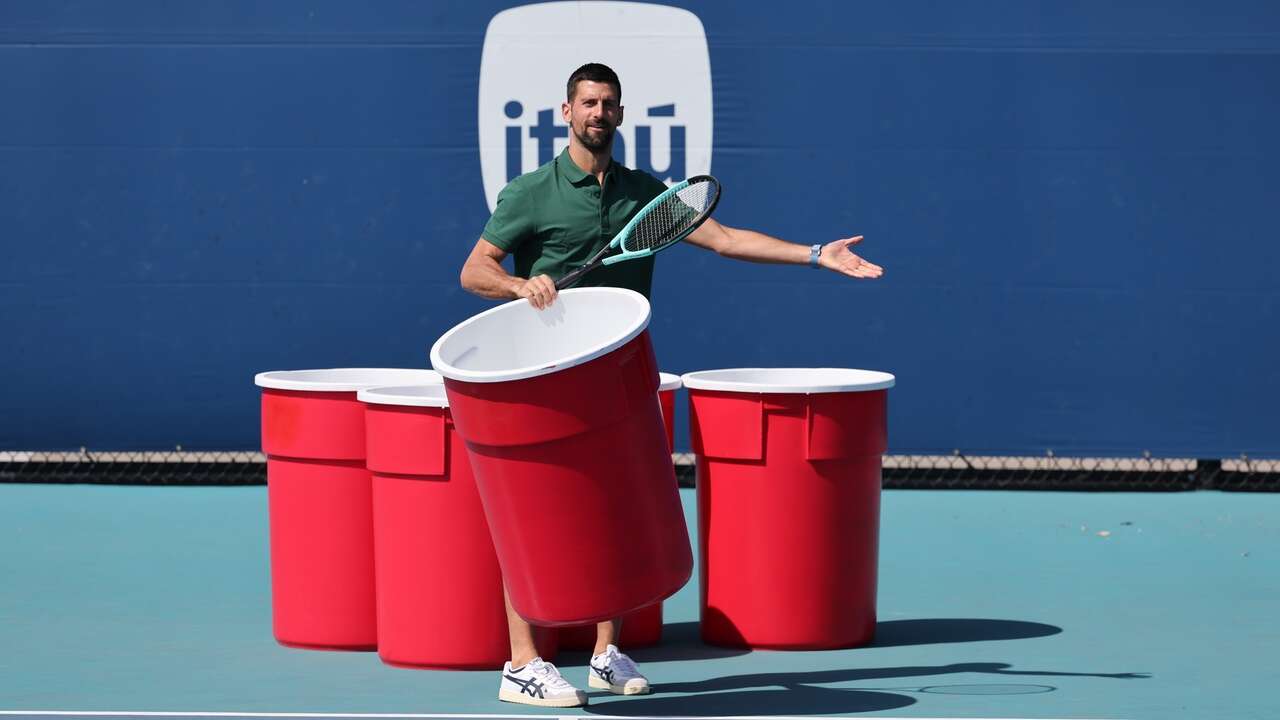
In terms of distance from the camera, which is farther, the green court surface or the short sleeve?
the short sleeve

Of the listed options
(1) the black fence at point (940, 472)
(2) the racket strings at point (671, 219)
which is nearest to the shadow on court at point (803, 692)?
(2) the racket strings at point (671, 219)

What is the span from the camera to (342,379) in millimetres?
6414

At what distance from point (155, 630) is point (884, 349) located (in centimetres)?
438

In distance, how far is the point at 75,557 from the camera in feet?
25.6

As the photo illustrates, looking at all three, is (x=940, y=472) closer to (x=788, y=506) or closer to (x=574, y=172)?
(x=788, y=506)

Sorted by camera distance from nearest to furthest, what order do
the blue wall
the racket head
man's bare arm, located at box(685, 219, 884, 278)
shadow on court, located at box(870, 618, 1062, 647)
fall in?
the racket head
man's bare arm, located at box(685, 219, 884, 278)
shadow on court, located at box(870, 618, 1062, 647)
the blue wall

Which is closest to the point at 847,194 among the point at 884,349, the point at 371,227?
the point at 884,349

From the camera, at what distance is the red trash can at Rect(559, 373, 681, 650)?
19.7 feet

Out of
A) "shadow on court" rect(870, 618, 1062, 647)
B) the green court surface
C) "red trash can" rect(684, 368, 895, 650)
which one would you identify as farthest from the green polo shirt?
"shadow on court" rect(870, 618, 1062, 647)

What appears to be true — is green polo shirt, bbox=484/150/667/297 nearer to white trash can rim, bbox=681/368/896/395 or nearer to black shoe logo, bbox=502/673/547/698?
white trash can rim, bbox=681/368/896/395

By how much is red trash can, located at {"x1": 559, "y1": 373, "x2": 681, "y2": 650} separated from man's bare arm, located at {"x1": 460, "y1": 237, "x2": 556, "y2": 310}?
638mm

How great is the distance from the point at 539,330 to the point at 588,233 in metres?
0.39

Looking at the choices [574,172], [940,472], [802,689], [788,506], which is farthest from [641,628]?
[940,472]

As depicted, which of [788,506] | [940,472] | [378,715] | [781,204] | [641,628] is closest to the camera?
[378,715]
